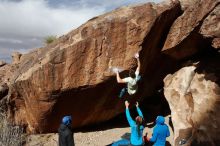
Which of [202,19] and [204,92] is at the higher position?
[202,19]

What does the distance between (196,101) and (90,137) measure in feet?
11.0

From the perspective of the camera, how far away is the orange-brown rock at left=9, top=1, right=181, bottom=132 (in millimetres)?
10891

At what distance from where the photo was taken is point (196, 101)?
10727 millimetres

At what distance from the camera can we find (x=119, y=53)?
1095cm

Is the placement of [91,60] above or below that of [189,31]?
below

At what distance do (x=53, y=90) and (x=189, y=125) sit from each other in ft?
12.3

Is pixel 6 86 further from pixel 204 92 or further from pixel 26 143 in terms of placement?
pixel 204 92

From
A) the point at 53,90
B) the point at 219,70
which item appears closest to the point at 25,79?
A: the point at 53,90

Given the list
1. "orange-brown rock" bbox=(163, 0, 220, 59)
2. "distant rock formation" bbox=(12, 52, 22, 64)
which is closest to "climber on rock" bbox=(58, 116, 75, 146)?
"orange-brown rock" bbox=(163, 0, 220, 59)

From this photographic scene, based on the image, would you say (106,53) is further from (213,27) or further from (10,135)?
(10,135)

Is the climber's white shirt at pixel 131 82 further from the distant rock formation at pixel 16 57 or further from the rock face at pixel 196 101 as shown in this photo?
the distant rock formation at pixel 16 57

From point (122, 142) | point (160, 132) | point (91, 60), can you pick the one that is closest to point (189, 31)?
point (91, 60)

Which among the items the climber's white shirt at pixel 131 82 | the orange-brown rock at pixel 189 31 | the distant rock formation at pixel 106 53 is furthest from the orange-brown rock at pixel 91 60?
the climber's white shirt at pixel 131 82

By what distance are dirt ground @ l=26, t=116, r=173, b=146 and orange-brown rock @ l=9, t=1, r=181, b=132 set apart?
2.05 ft
